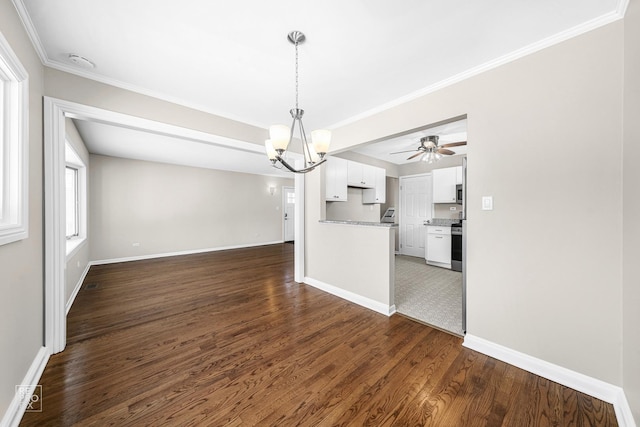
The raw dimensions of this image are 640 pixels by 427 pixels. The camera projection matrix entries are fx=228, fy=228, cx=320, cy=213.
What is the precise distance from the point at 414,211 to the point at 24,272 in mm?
6167

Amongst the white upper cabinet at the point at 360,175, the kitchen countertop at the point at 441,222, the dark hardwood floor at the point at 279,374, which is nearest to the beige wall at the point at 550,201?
the dark hardwood floor at the point at 279,374

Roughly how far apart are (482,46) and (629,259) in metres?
1.70

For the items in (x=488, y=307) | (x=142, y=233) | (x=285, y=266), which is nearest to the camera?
(x=488, y=307)

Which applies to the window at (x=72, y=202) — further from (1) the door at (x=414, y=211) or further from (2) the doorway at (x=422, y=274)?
(1) the door at (x=414, y=211)

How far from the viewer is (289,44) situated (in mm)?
1744

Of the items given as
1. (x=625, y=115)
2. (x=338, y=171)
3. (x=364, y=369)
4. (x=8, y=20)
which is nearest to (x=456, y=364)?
(x=364, y=369)

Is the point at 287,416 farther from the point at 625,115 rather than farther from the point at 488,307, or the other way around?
the point at 625,115

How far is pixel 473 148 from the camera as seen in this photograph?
2010 mm

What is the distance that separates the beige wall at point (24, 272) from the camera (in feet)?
4.07

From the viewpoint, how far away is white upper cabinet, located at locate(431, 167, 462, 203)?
4.95 meters

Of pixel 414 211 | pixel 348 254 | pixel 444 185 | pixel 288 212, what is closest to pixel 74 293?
pixel 348 254

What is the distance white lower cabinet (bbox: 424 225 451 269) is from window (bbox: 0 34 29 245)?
5.47 metres

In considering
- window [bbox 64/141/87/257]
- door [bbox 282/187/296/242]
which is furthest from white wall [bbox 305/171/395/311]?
door [bbox 282/187/296/242]

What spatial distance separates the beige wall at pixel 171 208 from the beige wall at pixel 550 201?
6271 millimetres
